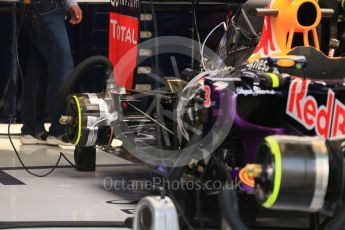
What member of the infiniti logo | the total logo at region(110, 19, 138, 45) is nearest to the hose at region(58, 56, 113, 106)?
the total logo at region(110, 19, 138, 45)

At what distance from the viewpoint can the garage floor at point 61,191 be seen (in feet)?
13.6

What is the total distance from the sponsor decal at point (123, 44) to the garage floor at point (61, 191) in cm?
62

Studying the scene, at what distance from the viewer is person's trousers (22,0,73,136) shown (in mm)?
5992

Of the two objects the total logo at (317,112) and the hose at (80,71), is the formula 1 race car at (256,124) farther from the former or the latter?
the hose at (80,71)

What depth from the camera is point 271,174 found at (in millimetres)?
2805

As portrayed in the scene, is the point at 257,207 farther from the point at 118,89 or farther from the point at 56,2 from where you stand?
the point at 56,2

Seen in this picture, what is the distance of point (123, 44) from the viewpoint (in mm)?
4785

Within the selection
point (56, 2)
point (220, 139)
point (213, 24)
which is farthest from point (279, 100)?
point (56, 2)

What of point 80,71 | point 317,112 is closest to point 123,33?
point 80,71

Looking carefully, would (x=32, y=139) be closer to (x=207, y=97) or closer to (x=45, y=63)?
(x=45, y=63)

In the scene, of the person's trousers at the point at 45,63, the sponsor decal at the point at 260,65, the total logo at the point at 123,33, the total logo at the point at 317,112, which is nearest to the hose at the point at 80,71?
the total logo at the point at 123,33

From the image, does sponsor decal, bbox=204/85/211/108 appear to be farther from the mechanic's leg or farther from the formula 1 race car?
the mechanic's leg

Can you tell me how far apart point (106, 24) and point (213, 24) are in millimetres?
1670

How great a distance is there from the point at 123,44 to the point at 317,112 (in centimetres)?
158
